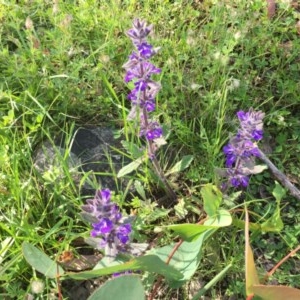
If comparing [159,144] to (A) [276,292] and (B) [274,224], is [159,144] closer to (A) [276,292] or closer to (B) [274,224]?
(B) [274,224]

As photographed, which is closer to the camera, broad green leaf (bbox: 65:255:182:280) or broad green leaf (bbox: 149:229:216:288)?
broad green leaf (bbox: 65:255:182:280)

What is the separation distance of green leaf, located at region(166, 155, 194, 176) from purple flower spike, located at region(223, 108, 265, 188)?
0.20 metres

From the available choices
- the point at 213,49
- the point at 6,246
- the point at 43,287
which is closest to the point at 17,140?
the point at 6,246

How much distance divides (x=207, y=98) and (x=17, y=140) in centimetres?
78

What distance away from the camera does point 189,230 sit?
157cm

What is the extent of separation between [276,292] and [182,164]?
2.32 ft

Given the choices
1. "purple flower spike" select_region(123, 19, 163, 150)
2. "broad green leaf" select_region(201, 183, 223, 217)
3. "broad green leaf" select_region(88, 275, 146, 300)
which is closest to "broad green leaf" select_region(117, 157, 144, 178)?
"purple flower spike" select_region(123, 19, 163, 150)

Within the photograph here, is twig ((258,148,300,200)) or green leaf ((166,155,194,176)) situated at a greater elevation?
green leaf ((166,155,194,176))

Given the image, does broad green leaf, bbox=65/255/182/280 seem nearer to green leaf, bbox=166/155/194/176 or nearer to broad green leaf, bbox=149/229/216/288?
broad green leaf, bbox=149/229/216/288

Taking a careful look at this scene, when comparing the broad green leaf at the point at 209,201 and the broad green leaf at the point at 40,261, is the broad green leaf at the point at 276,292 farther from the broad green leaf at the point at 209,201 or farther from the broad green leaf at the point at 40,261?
the broad green leaf at the point at 40,261

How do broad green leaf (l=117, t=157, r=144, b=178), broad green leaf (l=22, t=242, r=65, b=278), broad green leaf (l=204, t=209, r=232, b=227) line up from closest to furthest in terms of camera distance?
broad green leaf (l=22, t=242, r=65, b=278) → broad green leaf (l=204, t=209, r=232, b=227) → broad green leaf (l=117, t=157, r=144, b=178)

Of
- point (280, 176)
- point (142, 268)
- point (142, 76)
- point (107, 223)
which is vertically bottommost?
point (280, 176)

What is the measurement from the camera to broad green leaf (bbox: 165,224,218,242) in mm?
1535

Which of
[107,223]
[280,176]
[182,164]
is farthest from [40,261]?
[280,176]
